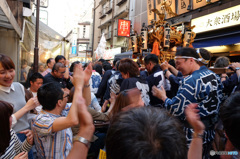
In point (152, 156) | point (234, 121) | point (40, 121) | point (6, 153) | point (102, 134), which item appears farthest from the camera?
point (102, 134)

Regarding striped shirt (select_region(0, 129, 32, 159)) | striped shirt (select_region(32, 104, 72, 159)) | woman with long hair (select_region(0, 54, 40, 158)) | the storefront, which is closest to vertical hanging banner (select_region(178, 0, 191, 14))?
the storefront

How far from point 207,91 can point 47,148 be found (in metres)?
2.12

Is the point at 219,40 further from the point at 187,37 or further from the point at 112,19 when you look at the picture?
the point at 112,19

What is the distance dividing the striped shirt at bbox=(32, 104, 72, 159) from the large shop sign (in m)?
8.79

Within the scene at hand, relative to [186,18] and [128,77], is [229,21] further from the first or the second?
[128,77]

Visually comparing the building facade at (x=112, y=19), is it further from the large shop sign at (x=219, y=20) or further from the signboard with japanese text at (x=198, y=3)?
the large shop sign at (x=219, y=20)

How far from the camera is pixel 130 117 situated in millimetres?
981

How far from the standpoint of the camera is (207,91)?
266cm

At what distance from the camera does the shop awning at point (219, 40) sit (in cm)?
850

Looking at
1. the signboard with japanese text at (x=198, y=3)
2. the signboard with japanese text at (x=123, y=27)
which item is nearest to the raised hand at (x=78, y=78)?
the signboard with japanese text at (x=198, y=3)

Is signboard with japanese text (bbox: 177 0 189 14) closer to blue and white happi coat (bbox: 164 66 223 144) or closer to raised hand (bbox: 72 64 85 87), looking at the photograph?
blue and white happi coat (bbox: 164 66 223 144)

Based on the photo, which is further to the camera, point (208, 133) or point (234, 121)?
point (208, 133)

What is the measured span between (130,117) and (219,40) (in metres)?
10.0

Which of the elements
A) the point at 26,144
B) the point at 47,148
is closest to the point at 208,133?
the point at 47,148
